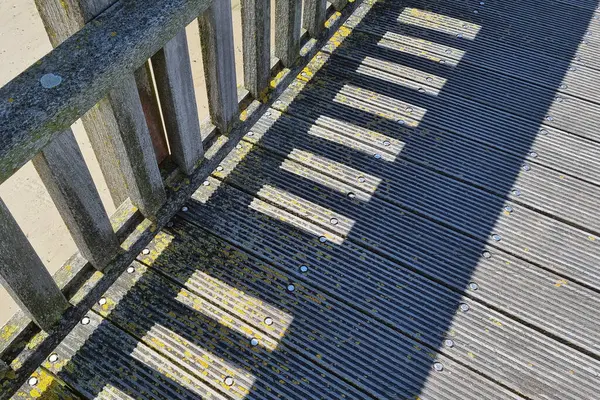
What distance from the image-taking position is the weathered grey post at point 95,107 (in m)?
1.41

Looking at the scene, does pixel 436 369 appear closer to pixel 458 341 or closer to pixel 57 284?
pixel 458 341

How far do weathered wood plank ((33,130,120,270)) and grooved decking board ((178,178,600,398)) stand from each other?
39 cm

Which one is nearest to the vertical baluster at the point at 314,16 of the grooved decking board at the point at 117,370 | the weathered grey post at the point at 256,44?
the weathered grey post at the point at 256,44

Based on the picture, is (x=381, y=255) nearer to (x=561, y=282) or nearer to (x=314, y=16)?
(x=561, y=282)

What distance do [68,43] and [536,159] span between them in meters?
2.30

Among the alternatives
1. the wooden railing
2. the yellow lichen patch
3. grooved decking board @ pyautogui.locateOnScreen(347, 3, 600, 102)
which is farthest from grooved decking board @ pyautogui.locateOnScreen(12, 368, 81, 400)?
grooved decking board @ pyautogui.locateOnScreen(347, 3, 600, 102)

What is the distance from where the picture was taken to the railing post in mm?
1496

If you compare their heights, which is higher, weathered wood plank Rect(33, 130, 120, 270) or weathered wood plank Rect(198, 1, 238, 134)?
weathered wood plank Rect(198, 1, 238, 134)

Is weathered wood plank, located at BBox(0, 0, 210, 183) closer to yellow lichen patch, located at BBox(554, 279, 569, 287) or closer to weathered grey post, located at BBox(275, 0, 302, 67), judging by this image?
weathered grey post, located at BBox(275, 0, 302, 67)

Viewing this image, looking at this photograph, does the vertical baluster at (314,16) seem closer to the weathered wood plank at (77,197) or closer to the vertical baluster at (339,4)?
the vertical baluster at (339,4)

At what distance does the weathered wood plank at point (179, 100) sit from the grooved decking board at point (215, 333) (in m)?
0.48

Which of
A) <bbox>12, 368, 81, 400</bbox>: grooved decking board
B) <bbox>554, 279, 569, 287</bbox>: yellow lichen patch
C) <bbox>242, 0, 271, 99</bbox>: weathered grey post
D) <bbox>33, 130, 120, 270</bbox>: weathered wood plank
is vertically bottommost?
<bbox>12, 368, 81, 400</bbox>: grooved decking board

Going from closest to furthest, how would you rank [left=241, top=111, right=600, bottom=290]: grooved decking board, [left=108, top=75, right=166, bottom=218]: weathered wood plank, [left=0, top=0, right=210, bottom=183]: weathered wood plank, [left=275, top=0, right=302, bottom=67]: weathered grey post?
[left=0, top=0, right=210, bottom=183]: weathered wood plank
[left=108, top=75, right=166, bottom=218]: weathered wood plank
[left=241, top=111, right=600, bottom=290]: grooved decking board
[left=275, top=0, right=302, bottom=67]: weathered grey post

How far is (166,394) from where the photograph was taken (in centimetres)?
190
